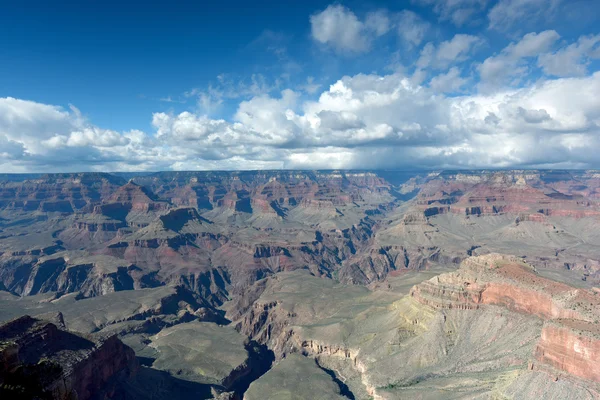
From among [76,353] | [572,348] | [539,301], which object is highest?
[539,301]

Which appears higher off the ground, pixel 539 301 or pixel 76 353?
pixel 539 301

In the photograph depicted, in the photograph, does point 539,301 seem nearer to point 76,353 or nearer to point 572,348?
point 572,348

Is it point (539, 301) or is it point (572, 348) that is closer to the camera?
point (572, 348)

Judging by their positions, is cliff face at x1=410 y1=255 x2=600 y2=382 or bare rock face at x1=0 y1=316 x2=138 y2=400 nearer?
cliff face at x1=410 y1=255 x2=600 y2=382

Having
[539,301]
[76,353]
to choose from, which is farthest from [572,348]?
[76,353]

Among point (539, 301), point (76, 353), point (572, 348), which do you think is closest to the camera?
point (572, 348)

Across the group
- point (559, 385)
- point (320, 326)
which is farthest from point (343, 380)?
point (559, 385)

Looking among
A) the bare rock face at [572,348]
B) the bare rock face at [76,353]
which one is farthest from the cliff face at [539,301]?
the bare rock face at [76,353]

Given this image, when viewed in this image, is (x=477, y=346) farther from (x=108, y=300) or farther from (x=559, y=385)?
(x=108, y=300)

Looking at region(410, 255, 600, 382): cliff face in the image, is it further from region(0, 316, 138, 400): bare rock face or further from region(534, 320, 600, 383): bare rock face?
region(0, 316, 138, 400): bare rock face

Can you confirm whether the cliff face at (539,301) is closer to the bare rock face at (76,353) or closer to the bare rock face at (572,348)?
the bare rock face at (572,348)

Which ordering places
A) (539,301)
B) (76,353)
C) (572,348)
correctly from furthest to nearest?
(539,301), (76,353), (572,348)

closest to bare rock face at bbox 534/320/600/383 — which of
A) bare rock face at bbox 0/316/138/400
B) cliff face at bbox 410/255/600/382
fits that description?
cliff face at bbox 410/255/600/382
